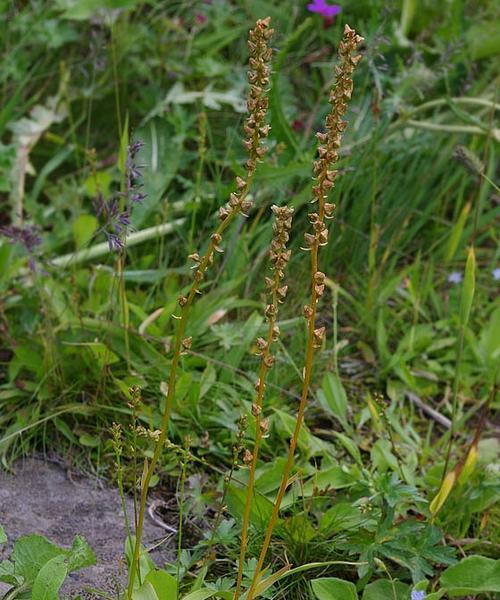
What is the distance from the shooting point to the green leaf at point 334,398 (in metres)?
2.29

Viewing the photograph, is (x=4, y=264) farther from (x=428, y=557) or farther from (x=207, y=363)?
(x=428, y=557)

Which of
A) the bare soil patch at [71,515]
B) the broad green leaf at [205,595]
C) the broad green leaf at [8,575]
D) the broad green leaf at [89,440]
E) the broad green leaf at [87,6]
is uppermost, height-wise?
the broad green leaf at [87,6]

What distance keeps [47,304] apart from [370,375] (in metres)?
0.87

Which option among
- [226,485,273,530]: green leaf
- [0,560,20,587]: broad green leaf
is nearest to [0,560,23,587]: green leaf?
[0,560,20,587]: broad green leaf

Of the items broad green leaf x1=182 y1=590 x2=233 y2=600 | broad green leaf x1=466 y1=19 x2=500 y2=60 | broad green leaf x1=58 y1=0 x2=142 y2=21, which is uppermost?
broad green leaf x1=58 y1=0 x2=142 y2=21

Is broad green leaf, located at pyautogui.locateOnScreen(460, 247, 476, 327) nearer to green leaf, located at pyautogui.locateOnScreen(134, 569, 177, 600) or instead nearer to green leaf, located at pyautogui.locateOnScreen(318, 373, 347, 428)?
green leaf, located at pyautogui.locateOnScreen(318, 373, 347, 428)

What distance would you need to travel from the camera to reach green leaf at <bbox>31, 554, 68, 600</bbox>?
1.57 metres

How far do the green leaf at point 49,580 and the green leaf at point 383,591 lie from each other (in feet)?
1.89

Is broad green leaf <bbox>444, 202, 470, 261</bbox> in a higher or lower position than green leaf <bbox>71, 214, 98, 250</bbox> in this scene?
lower

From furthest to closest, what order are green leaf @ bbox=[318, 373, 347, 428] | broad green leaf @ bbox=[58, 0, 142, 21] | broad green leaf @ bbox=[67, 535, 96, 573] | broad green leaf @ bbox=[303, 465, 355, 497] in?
broad green leaf @ bbox=[58, 0, 142, 21]
green leaf @ bbox=[318, 373, 347, 428]
broad green leaf @ bbox=[303, 465, 355, 497]
broad green leaf @ bbox=[67, 535, 96, 573]

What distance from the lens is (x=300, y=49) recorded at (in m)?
3.49

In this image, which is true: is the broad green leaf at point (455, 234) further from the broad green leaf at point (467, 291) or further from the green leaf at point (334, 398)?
the broad green leaf at point (467, 291)

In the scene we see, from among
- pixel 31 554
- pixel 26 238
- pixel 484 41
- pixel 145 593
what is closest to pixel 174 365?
pixel 145 593

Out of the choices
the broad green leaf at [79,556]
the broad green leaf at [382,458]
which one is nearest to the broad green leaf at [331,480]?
the broad green leaf at [382,458]
